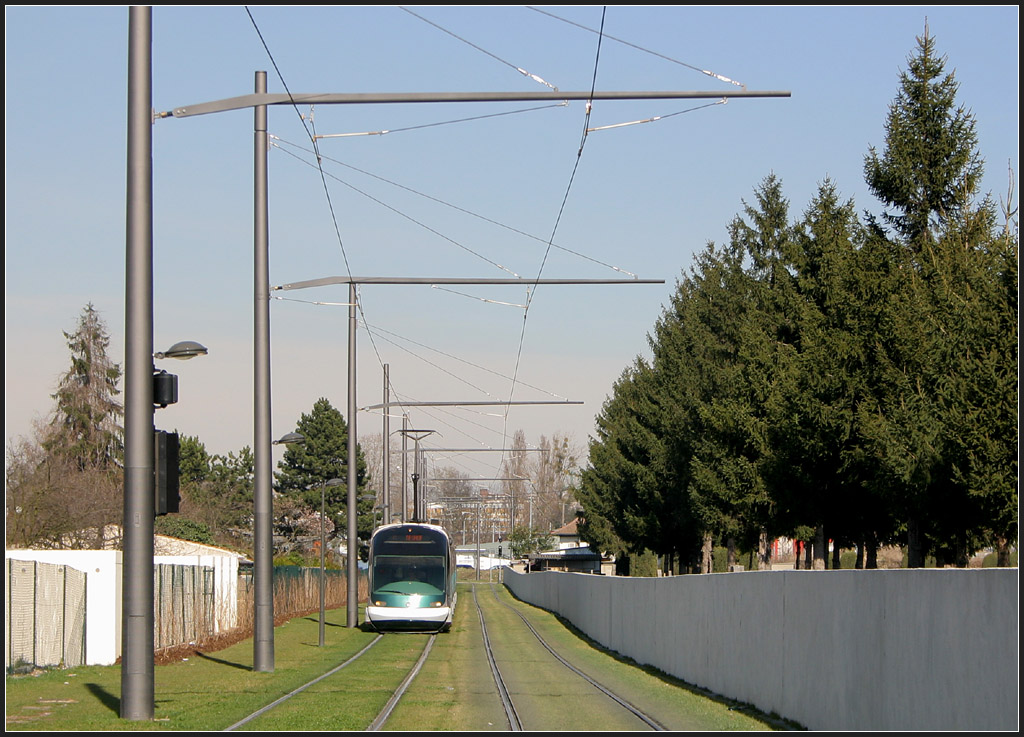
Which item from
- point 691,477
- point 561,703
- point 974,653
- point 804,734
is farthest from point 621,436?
point 974,653

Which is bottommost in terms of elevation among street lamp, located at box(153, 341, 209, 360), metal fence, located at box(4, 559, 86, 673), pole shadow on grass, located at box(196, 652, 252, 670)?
pole shadow on grass, located at box(196, 652, 252, 670)

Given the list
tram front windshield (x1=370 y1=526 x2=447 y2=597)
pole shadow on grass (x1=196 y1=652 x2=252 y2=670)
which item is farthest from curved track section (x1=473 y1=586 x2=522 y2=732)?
pole shadow on grass (x1=196 y1=652 x2=252 y2=670)

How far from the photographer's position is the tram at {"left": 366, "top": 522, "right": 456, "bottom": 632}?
132 feet

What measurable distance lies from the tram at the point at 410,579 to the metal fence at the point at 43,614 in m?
15.8

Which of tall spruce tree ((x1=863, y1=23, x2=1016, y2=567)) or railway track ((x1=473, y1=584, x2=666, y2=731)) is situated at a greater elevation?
tall spruce tree ((x1=863, y1=23, x2=1016, y2=567))

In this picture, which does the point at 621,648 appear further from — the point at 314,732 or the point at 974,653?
the point at 974,653

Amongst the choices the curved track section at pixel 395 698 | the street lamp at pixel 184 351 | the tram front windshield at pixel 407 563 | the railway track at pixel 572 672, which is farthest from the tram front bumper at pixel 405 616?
the street lamp at pixel 184 351

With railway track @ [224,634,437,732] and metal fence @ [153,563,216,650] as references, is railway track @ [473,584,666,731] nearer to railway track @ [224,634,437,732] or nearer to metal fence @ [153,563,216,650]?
railway track @ [224,634,437,732]

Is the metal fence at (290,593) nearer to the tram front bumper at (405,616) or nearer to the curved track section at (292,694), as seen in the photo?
the tram front bumper at (405,616)

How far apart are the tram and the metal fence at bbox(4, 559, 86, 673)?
15772mm

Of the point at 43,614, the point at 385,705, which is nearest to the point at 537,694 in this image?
the point at 385,705

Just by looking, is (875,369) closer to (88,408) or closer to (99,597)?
(99,597)

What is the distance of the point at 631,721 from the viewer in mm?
15992

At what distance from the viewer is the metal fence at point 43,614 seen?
2153 centimetres
